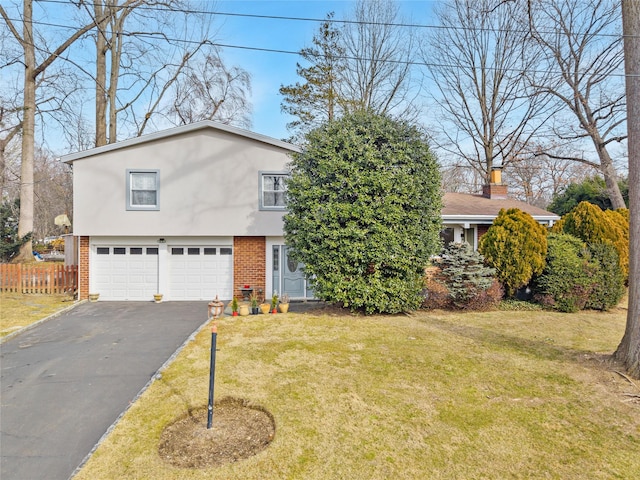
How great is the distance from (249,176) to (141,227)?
3969 mm

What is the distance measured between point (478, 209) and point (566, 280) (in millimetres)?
6992

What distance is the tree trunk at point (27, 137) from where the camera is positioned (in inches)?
633

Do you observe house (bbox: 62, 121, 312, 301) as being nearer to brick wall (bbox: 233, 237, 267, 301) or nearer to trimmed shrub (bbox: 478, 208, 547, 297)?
brick wall (bbox: 233, 237, 267, 301)

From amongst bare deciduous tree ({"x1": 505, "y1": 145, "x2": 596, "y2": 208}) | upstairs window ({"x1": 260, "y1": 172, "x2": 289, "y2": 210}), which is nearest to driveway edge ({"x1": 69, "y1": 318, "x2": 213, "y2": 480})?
upstairs window ({"x1": 260, "y1": 172, "x2": 289, "y2": 210})

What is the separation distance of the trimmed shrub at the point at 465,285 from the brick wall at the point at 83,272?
36.5 feet

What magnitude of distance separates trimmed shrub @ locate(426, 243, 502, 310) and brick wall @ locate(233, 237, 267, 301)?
568 cm

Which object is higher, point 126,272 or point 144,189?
point 144,189

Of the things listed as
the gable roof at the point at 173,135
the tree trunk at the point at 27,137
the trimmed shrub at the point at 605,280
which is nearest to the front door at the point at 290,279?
the gable roof at the point at 173,135

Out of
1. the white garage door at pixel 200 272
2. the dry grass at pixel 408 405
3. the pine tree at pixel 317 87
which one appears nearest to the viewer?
the dry grass at pixel 408 405

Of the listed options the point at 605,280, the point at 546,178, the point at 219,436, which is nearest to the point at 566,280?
the point at 605,280

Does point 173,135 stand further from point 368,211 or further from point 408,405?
point 408,405

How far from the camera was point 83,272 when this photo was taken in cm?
1252

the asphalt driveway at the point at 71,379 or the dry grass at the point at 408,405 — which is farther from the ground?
the dry grass at the point at 408,405

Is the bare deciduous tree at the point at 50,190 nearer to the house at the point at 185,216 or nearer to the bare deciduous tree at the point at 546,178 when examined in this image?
the house at the point at 185,216
